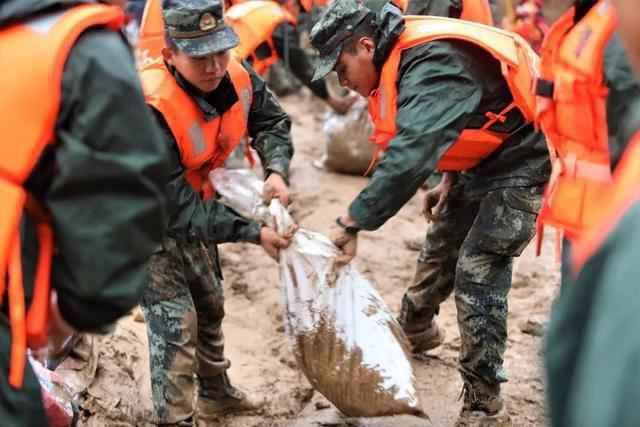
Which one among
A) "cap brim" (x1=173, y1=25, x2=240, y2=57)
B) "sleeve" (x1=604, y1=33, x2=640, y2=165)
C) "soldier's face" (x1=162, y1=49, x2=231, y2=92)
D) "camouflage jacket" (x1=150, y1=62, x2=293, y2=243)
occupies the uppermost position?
"sleeve" (x1=604, y1=33, x2=640, y2=165)

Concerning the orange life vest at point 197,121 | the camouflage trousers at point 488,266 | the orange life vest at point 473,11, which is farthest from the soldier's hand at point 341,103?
the orange life vest at point 197,121

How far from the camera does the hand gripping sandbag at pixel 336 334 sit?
3549 mm

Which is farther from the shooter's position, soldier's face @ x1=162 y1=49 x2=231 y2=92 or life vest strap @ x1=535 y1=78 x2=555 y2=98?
soldier's face @ x1=162 y1=49 x2=231 y2=92

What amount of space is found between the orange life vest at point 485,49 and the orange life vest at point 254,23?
6.72 feet

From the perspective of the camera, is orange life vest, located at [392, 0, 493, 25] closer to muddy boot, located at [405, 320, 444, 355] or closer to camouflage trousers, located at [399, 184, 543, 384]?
camouflage trousers, located at [399, 184, 543, 384]

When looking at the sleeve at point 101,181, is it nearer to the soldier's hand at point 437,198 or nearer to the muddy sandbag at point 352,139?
the soldier's hand at point 437,198

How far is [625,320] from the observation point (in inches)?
44.3

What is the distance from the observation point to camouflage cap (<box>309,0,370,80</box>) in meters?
3.48

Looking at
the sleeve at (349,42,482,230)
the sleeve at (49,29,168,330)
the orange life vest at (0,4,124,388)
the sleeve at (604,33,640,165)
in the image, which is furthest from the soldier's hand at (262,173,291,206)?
the orange life vest at (0,4,124,388)

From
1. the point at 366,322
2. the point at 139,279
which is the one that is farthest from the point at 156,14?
the point at 139,279

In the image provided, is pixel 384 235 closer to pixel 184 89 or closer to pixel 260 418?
pixel 260 418

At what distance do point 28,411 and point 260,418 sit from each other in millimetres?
2212

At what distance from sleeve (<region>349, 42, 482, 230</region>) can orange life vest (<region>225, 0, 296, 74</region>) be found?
224 cm

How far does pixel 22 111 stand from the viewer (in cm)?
186
